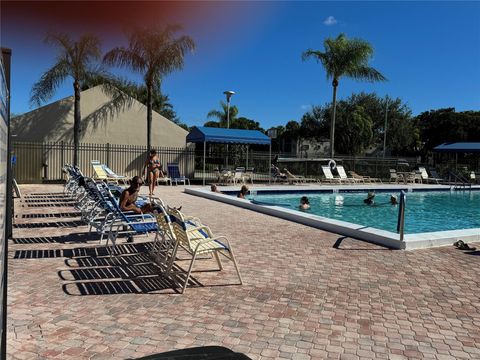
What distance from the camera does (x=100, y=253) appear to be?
587 cm

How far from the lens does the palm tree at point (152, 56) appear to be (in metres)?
18.8

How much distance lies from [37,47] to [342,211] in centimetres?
1220

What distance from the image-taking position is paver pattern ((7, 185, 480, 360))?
3268mm

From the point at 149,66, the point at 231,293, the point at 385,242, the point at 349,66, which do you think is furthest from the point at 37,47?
the point at 349,66

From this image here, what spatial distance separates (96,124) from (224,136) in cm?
662

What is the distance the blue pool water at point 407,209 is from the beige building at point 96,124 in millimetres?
7977

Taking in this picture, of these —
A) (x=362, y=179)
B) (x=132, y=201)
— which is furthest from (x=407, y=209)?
(x=132, y=201)

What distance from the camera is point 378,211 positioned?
13.4 meters

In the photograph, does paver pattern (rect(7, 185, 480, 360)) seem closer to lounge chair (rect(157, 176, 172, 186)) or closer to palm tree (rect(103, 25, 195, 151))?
lounge chair (rect(157, 176, 172, 186))

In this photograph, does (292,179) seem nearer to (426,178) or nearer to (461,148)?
(426,178)

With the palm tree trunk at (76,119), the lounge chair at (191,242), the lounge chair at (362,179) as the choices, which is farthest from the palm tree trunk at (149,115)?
the lounge chair at (191,242)

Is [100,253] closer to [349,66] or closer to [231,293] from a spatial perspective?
[231,293]

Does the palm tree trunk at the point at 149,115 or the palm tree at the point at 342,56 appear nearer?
the palm tree trunk at the point at 149,115

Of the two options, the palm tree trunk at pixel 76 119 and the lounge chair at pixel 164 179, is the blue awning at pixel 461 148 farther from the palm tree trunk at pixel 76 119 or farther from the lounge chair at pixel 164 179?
the palm tree trunk at pixel 76 119
